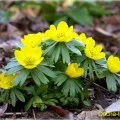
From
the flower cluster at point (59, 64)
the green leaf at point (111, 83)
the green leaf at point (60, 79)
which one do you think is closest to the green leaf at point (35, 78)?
the flower cluster at point (59, 64)

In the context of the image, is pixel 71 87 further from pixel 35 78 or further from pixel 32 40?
pixel 32 40

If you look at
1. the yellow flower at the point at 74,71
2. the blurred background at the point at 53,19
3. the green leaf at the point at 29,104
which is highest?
the blurred background at the point at 53,19

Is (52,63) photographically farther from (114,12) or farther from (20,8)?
(114,12)

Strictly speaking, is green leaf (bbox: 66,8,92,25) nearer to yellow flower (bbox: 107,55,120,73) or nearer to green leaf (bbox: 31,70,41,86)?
yellow flower (bbox: 107,55,120,73)

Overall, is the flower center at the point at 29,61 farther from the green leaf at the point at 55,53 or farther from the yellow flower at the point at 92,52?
the yellow flower at the point at 92,52

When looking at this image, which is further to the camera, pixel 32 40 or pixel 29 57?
pixel 32 40

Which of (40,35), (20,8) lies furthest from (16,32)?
(40,35)

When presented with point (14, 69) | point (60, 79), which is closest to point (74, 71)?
point (60, 79)

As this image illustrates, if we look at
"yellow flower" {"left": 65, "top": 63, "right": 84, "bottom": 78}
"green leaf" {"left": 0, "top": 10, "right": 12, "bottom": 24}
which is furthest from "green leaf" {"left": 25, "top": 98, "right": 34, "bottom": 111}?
"green leaf" {"left": 0, "top": 10, "right": 12, "bottom": 24}
